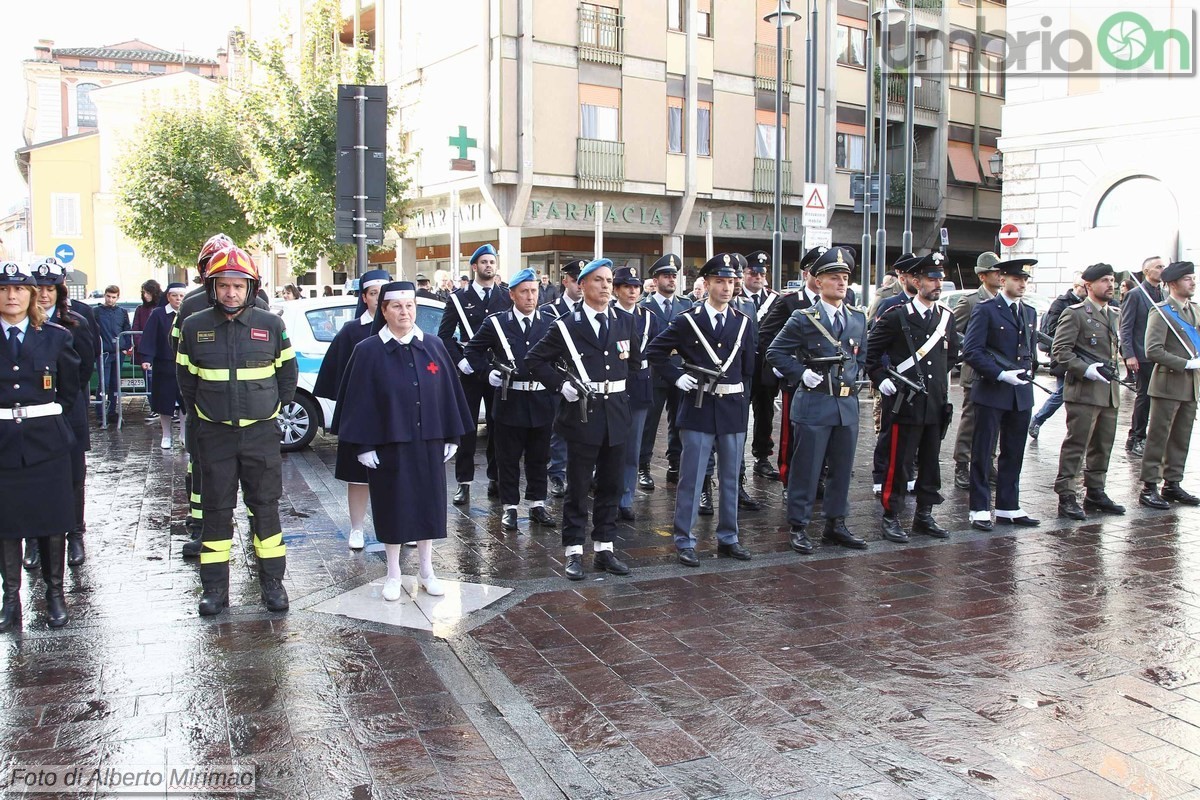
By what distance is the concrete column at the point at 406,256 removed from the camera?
33.0 meters

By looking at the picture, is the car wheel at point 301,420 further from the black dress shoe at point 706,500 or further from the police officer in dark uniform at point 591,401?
the police officer in dark uniform at point 591,401

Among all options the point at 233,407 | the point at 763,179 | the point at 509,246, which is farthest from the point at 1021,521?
the point at 763,179

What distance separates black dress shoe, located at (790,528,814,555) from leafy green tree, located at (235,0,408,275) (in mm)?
18572

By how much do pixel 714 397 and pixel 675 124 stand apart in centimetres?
2353

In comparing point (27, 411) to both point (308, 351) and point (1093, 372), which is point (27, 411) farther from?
point (1093, 372)

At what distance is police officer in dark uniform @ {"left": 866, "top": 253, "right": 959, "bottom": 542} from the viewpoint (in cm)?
759

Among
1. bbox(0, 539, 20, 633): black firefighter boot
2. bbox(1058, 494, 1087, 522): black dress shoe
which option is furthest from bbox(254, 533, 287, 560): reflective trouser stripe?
bbox(1058, 494, 1087, 522): black dress shoe

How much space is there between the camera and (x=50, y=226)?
4881cm

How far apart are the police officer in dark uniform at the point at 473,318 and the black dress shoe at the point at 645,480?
136 cm

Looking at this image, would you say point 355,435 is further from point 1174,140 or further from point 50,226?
point 50,226

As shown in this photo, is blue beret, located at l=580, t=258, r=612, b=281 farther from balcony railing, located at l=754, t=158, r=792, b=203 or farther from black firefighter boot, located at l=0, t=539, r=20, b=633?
balcony railing, located at l=754, t=158, r=792, b=203

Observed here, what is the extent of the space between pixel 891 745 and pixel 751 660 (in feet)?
3.38

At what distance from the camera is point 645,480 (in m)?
9.67

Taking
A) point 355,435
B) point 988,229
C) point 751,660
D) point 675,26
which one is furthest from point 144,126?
point 751,660
